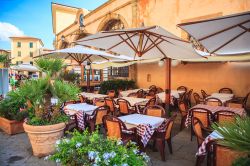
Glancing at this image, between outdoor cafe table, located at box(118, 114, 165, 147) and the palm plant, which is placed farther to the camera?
outdoor cafe table, located at box(118, 114, 165, 147)

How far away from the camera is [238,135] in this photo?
192 cm

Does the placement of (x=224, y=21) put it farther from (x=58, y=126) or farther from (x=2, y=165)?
(x=2, y=165)

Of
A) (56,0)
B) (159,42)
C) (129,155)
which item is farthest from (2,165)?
(56,0)

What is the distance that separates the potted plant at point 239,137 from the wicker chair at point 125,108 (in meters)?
4.82

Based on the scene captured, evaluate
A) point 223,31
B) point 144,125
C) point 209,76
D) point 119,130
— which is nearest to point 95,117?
point 119,130

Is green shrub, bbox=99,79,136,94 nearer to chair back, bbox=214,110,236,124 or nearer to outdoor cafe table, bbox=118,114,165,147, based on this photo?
outdoor cafe table, bbox=118,114,165,147

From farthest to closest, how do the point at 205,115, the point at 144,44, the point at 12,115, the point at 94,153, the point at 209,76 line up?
the point at 209,76 < the point at 144,44 < the point at 12,115 < the point at 205,115 < the point at 94,153

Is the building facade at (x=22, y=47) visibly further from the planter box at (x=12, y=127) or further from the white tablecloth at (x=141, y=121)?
the white tablecloth at (x=141, y=121)

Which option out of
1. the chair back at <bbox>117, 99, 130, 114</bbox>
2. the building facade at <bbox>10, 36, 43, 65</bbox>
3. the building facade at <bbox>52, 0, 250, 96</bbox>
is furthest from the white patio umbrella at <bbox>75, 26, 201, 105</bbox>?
the building facade at <bbox>10, 36, 43, 65</bbox>

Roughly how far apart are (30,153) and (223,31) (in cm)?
494

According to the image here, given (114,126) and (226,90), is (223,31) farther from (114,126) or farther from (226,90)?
(226,90)

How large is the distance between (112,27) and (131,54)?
9.39 m

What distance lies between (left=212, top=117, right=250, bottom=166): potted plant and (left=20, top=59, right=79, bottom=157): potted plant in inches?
125

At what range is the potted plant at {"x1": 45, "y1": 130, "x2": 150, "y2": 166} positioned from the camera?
6.98 ft
